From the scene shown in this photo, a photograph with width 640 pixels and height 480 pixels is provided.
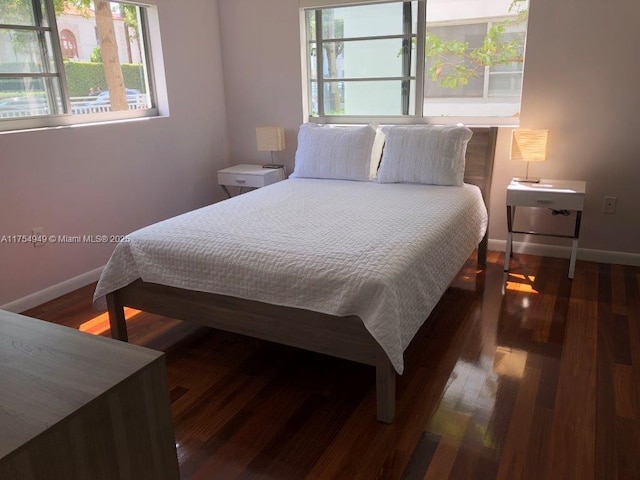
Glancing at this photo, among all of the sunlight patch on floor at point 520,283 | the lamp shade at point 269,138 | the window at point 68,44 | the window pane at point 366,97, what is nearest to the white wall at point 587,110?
the sunlight patch on floor at point 520,283

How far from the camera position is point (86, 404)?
0.91 meters

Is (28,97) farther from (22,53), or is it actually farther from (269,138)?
(269,138)

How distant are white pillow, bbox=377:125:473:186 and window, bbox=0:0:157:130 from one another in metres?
1.93

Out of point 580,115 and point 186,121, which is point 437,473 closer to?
point 580,115

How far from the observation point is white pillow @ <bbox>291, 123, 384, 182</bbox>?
3619mm

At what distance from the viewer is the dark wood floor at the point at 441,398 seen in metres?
1.77

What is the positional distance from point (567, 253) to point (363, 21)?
2.39 meters

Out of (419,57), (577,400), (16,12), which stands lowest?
(577,400)

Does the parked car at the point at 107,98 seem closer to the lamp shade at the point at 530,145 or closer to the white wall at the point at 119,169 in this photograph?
the white wall at the point at 119,169

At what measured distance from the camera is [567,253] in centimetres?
368

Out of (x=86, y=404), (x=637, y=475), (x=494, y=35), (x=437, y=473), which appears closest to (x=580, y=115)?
(x=494, y=35)

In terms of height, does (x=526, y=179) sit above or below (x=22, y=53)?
below

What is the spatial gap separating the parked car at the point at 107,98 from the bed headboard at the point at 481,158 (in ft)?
8.24

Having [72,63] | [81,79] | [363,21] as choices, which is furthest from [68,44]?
[363,21]
